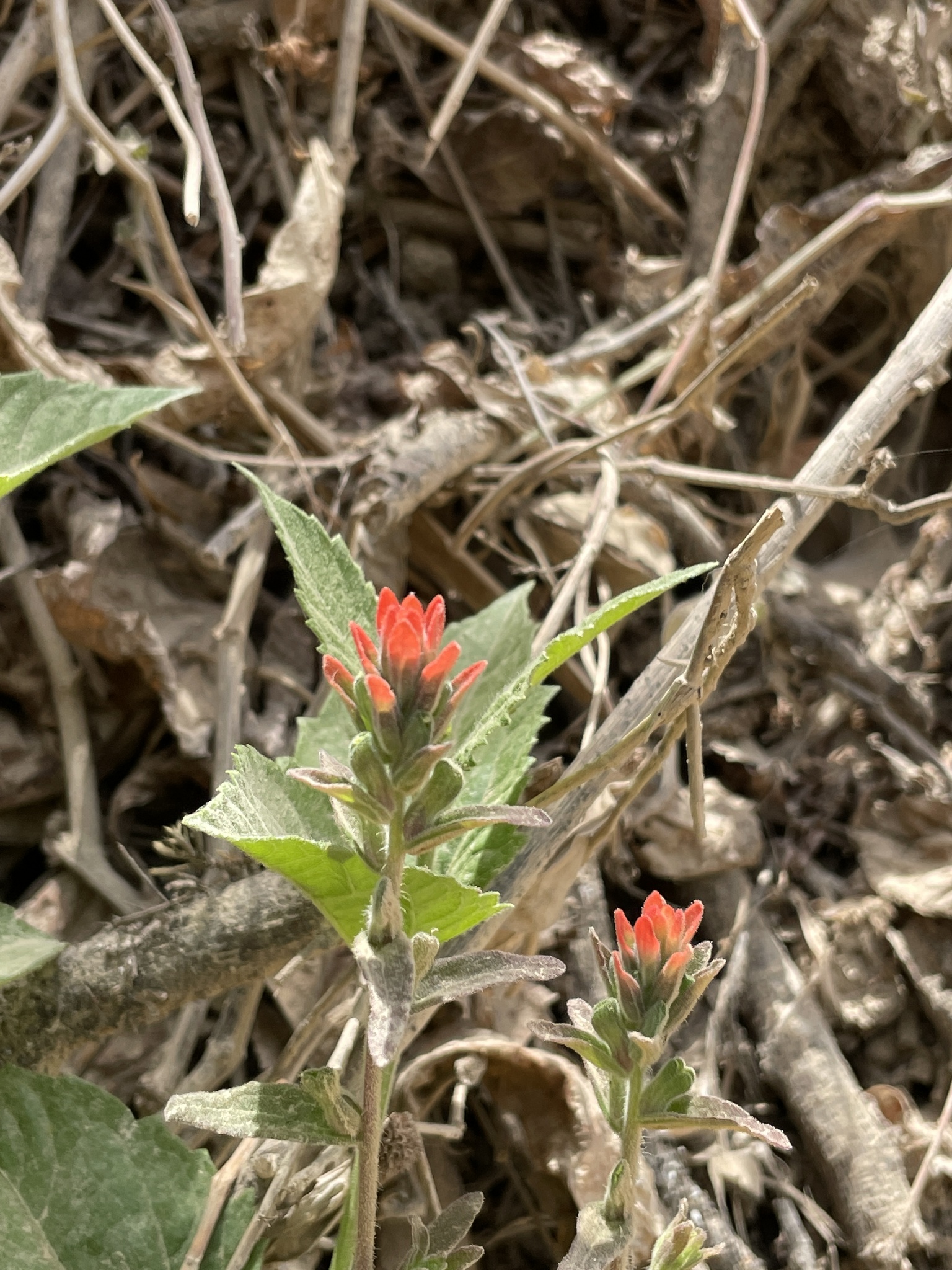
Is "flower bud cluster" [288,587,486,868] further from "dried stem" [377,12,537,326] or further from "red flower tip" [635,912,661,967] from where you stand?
"dried stem" [377,12,537,326]

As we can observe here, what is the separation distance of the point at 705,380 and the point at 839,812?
0.51m

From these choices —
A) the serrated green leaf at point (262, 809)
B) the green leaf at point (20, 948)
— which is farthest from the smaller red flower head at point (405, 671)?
the green leaf at point (20, 948)

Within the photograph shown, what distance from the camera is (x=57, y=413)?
0.88 meters

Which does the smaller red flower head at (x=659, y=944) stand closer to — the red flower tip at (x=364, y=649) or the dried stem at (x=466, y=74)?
the red flower tip at (x=364, y=649)

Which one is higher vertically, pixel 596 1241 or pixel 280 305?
pixel 280 305

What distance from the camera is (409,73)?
1.54 metres

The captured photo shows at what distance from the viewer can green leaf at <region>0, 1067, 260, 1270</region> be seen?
0.76 metres

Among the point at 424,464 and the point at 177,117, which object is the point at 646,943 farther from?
the point at 177,117

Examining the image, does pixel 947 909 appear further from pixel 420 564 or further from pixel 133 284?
pixel 133 284

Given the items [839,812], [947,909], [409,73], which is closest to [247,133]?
[409,73]

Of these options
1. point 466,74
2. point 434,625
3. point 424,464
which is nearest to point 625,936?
point 434,625

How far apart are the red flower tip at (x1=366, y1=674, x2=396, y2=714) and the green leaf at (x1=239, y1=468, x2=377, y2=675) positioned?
0.61 feet

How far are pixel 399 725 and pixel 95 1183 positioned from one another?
0.47 meters

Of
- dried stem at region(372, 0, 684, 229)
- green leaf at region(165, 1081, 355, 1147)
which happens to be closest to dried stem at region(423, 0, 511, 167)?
dried stem at region(372, 0, 684, 229)
